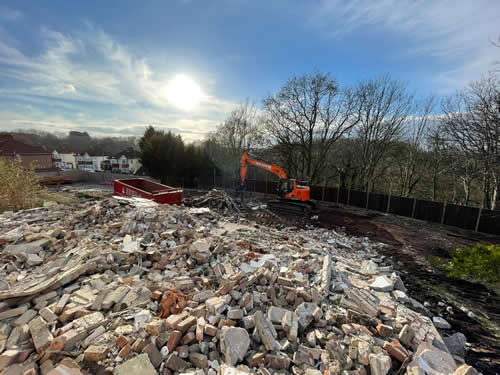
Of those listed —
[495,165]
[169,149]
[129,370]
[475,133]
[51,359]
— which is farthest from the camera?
[169,149]

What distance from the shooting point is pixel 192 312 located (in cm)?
302

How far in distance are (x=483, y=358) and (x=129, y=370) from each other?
16.9 ft

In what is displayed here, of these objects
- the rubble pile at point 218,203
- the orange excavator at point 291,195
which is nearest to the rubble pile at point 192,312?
the rubble pile at point 218,203

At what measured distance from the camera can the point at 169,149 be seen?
2456 cm

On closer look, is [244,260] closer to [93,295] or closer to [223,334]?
[223,334]

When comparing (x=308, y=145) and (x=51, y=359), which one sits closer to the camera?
(x=51, y=359)

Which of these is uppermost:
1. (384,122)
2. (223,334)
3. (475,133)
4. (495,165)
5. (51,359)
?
(384,122)

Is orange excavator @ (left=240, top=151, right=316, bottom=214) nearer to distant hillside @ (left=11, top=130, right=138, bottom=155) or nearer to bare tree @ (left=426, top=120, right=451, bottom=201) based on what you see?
bare tree @ (left=426, top=120, right=451, bottom=201)

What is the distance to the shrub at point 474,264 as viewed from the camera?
6328 mm

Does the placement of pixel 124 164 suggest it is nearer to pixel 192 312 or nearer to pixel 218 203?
pixel 218 203

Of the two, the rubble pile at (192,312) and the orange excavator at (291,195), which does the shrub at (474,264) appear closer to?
the rubble pile at (192,312)

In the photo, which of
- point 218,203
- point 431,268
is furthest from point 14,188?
point 431,268

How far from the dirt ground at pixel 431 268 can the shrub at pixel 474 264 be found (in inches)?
14.3

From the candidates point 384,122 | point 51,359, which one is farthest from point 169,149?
point 51,359
